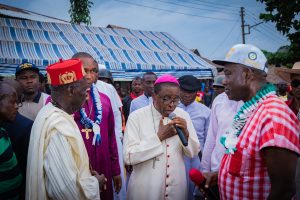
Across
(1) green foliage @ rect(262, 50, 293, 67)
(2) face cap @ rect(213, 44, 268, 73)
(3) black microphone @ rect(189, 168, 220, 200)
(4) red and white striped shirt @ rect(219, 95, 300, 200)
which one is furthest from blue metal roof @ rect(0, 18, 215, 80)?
(4) red and white striped shirt @ rect(219, 95, 300, 200)

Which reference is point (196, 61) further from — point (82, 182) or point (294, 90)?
point (82, 182)

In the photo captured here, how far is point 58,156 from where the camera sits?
204 centimetres

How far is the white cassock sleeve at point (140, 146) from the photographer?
→ 3043 millimetres

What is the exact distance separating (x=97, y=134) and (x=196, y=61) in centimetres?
1119

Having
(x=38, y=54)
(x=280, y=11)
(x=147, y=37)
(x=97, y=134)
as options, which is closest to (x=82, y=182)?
(x=97, y=134)

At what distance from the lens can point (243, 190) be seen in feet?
6.96

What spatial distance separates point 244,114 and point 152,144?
1149mm

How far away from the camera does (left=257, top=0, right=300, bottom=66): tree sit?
1116 cm

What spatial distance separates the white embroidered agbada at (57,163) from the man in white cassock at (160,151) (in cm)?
96

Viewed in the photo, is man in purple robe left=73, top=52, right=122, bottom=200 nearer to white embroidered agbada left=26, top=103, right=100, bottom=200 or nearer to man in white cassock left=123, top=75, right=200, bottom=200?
man in white cassock left=123, top=75, right=200, bottom=200

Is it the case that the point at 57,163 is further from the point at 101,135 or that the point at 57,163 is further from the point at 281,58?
the point at 281,58

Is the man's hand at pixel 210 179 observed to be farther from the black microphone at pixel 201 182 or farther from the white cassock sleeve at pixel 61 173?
the white cassock sleeve at pixel 61 173

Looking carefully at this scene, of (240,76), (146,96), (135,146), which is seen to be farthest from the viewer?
(146,96)

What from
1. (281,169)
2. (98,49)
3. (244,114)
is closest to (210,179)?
(244,114)
